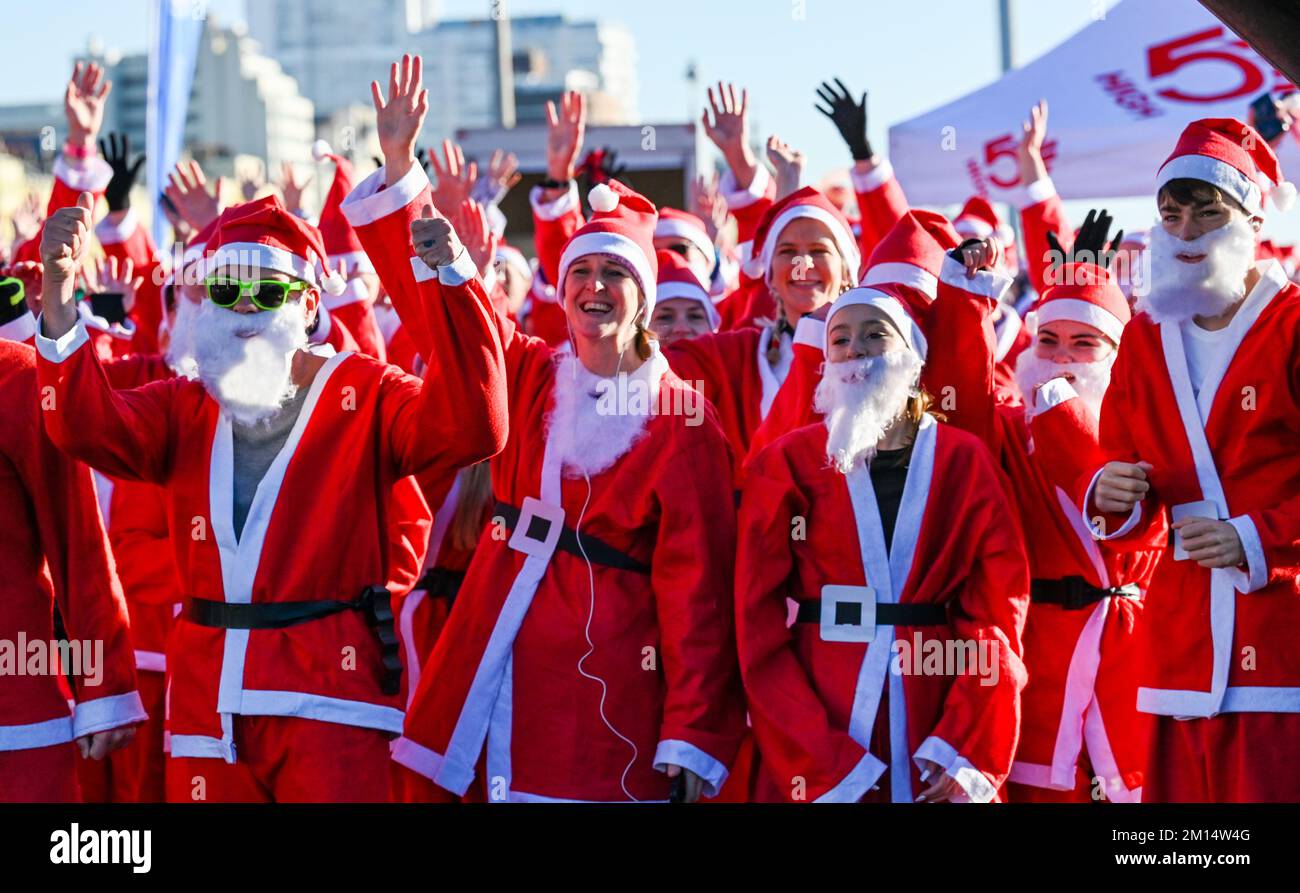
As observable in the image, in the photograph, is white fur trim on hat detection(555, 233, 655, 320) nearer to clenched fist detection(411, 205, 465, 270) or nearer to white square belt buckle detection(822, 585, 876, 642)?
clenched fist detection(411, 205, 465, 270)

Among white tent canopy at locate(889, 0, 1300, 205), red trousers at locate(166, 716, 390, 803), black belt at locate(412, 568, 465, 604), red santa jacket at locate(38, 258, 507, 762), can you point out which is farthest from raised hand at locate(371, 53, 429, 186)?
white tent canopy at locate(889, 0, 1300, 205)

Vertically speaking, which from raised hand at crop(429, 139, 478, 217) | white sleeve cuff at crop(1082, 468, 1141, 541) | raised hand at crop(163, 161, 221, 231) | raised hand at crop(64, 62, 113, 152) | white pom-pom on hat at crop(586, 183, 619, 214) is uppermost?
raised hand at crop(64, 62, 113, 152)

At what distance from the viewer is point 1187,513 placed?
14.6 feet

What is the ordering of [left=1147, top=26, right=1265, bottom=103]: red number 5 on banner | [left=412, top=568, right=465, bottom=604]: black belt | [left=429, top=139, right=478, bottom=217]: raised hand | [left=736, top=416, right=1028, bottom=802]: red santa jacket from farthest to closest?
1. [left=1147, top=26, right=1265, bottom=103]: red number 5 on banner
2. [left=429, top=139, right=478, bottom=217]: raised hand
3. [left=412, top=568, right=465, bottom=604]: black belt
4. [left=736, top=416, right=1028, bottom=802]: red santa jacket

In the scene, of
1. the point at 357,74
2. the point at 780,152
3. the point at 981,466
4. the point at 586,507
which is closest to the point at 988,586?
the point at 981,466

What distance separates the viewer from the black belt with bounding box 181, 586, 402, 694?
14.3 ft

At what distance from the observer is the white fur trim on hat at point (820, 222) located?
19.6 ft

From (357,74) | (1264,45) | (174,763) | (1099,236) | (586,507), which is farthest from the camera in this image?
(357,74)

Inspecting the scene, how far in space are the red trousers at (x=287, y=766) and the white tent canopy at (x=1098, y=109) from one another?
20.1 ft

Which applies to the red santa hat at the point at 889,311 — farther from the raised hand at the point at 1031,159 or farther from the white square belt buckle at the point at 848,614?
the raised hand at the point at 1031,159

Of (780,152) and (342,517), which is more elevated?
(780,152)
